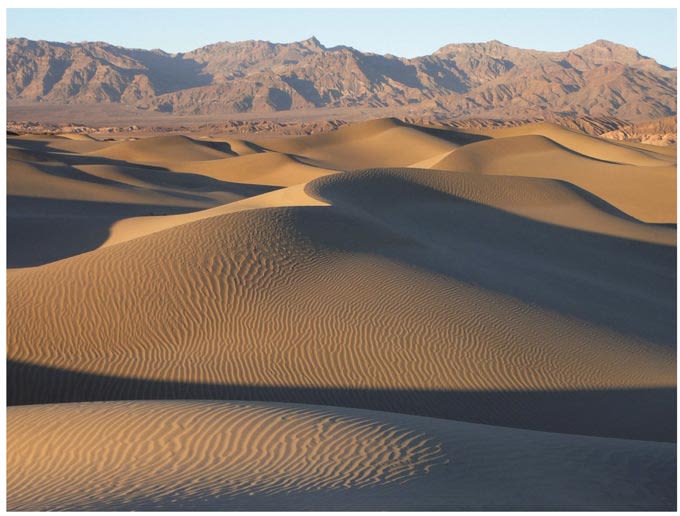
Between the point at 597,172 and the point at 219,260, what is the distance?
3325 centimetres

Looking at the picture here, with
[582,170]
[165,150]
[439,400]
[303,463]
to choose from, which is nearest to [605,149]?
[582,170]

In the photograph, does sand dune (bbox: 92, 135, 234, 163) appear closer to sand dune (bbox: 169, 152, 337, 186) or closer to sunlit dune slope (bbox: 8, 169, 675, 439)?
sand dune (bbox: 169, 152, 337, 186)

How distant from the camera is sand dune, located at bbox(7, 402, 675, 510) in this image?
241 inches

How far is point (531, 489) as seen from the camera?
21.8 ft

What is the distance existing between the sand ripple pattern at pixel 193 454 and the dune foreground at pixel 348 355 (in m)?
0.03

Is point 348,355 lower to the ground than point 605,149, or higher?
lower

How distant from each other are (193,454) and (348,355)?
506cm

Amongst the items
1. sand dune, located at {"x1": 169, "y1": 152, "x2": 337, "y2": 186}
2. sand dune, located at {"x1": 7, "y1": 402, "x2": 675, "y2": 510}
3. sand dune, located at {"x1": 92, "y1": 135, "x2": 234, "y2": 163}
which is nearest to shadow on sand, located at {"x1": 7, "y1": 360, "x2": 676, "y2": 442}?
sand dune, located at {"x1": 7, "y1": 402, "x2": 675, "y2": 510}

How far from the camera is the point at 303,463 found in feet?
22.5

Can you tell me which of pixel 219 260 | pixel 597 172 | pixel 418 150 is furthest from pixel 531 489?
pixel 418 150

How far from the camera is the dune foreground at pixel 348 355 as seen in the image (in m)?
6.76

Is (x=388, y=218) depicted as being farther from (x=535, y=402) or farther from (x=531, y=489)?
(x=531, y=489)

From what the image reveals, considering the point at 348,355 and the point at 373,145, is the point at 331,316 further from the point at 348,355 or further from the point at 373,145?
the point at 373,145

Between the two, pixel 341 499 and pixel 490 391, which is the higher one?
pixel 341 499
